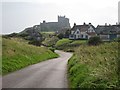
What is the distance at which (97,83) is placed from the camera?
1256 cm

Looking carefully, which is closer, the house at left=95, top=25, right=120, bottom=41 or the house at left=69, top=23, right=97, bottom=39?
the house at left=95, top=25, right=120, bottom=41

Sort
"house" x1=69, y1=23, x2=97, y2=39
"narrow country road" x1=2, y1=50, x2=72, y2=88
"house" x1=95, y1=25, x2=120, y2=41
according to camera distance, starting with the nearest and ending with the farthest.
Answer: "narrow country road" x1=2, y1=50, x2=72, y2=88 → "house" x1=95, y1=25, x2=120, y2=41 → "house" x1=69, y1=23, x2=97, y2=39

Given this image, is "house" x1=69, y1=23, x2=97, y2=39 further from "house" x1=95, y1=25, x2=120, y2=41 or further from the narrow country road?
the narrow country road

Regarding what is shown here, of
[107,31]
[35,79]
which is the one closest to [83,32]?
[107,31]

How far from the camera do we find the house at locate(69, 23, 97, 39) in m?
117

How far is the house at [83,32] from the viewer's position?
11694cm

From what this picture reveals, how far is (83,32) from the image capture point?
11744 centimetres

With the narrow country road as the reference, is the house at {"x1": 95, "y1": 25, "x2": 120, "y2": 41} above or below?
above

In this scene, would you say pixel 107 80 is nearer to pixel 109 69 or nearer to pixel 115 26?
pixel 109 69

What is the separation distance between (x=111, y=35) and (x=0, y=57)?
3544 inches

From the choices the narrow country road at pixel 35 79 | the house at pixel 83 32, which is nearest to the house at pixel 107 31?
the house at pixel 83 32

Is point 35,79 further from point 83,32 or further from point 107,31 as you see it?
point 107,31

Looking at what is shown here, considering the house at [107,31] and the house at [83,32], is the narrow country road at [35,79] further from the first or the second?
the house at [83,32]

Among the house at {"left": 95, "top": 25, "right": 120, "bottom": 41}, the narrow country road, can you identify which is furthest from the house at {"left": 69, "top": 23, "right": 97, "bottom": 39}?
the narrow country road
